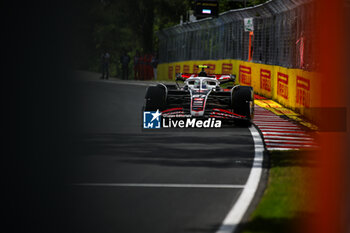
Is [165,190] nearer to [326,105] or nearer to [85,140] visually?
[85,140]

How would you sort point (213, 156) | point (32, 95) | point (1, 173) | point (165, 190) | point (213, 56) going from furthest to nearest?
point (213, 56)
point (32, 95)
point (213, 156)
point (1, 173)
point (165, 190)

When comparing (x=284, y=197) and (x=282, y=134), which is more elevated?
(x=284, y=197)

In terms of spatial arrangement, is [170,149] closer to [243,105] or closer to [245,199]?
[243,105]

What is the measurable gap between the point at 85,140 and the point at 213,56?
22366 millimetres

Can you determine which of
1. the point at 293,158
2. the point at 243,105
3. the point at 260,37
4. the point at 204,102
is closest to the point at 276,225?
the point at 293,158

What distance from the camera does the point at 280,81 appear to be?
23109 mm

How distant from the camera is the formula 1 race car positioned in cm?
1571

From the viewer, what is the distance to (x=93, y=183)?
9.49 m

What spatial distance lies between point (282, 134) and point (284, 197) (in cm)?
686

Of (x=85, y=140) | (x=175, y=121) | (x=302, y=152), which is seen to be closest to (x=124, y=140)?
(x=85, y=140)

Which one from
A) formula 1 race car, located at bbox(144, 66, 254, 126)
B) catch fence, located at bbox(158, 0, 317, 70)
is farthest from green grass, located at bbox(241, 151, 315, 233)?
catch fence, located at bbox(158, 0, 317, 70)

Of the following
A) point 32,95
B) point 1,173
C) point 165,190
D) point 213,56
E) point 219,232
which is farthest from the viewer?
point 213,56

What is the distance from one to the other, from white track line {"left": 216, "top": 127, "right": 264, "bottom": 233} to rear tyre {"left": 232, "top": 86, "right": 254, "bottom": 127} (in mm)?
3126

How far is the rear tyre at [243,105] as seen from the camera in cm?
1593
